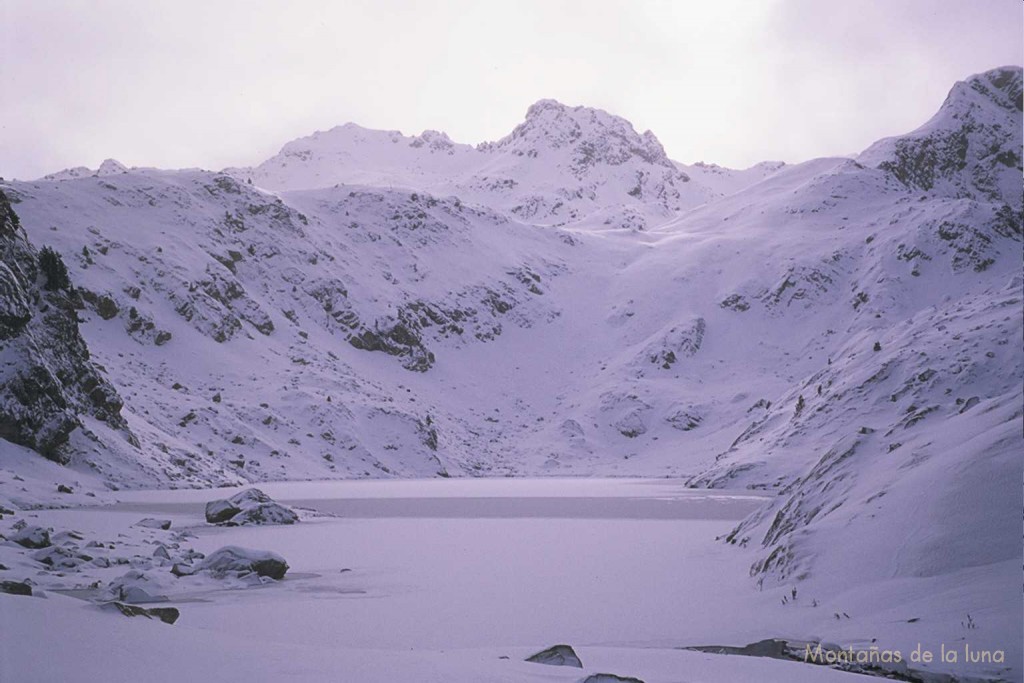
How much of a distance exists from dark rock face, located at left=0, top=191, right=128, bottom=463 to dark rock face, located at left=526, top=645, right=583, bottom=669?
31562 millimetres

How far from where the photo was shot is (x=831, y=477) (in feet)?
44.6

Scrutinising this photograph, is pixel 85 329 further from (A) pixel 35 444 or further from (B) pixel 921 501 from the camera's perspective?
(B) pixel 921 501

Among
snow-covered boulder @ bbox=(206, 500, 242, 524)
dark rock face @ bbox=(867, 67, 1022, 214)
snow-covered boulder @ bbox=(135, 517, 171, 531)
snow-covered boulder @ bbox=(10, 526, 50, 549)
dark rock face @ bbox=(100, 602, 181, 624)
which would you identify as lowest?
snow-covered boulder @ bbox=(206, 500, 242, 524)

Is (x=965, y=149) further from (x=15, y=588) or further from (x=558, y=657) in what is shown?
(x=15, y=588)

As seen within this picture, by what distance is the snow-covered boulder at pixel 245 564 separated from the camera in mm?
12820

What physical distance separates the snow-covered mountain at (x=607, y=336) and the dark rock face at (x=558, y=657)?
4.59 meters

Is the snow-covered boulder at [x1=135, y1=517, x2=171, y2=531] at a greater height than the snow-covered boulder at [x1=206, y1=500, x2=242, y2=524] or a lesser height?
greater

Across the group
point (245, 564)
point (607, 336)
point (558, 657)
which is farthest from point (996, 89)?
point (558, 657)

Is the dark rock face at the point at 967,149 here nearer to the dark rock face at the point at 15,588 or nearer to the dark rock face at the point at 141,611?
the dark rock face at the point at 141,611

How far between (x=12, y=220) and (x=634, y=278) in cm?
8630

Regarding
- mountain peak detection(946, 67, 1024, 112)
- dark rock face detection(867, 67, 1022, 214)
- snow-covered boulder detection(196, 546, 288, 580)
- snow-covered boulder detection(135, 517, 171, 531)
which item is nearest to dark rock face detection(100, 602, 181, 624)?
snow-covered boulder detection(196, 546, 288, 580)

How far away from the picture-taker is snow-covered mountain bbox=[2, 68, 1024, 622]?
562 inches

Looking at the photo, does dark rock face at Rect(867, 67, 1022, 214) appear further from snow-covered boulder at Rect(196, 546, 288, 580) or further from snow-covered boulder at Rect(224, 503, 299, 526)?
snow-covered boulder at Rect(196, 546, 288, 580)

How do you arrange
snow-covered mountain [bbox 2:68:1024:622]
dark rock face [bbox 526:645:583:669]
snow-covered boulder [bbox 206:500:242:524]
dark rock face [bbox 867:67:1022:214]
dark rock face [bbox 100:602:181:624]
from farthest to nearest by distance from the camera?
1. dark rock face [bbox 867:67:1022:214]
2. snow-covered boulder [bbox 206:500:242:524]
3. snow-covered mountain [bbox 2:68:1024:622]
4. dark rock face [bbox 100:602:181:624]
5. dark rock face [bbox 526:645:583:669]
